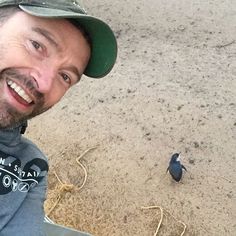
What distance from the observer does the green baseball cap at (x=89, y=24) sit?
4.04ft

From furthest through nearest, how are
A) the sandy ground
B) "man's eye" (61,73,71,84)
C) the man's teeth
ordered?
1. the sandy ground
2. "man's eye" (61,73,71,84)
3. the man's teeth

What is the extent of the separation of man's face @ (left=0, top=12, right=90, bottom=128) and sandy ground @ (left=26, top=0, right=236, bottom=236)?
0.98 meters

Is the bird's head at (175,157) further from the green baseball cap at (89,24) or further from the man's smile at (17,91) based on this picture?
the man's smile at (17,91)

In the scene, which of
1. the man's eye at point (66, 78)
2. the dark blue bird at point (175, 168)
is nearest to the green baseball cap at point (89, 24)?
the man's eye at point (66, 78)

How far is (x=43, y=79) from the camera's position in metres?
1.24

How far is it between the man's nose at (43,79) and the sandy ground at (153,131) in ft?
3.32

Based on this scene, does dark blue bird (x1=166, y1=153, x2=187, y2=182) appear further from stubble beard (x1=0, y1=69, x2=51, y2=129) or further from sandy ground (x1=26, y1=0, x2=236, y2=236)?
stubble beard (x1=0, y1=69, x2=51, y2=129)

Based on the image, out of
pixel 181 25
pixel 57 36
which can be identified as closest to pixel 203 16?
pixel 181 25

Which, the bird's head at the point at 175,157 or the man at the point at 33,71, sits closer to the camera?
the man at the point at 33,71

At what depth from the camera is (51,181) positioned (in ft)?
7.53

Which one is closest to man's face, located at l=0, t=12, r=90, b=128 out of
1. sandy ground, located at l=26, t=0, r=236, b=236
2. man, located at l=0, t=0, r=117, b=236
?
man, located at l=0, t=0, r=117, b=236

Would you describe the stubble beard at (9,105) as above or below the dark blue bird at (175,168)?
above

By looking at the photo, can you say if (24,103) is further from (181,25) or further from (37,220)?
(181,25)

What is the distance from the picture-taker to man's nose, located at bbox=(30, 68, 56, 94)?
1.22 meters
